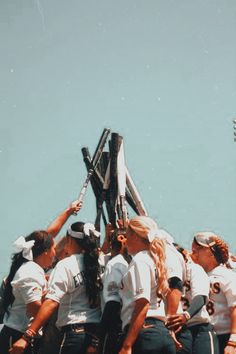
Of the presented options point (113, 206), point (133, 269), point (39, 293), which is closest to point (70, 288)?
point (39, 293)

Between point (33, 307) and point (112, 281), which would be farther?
point (33, 307)

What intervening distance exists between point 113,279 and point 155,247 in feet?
1.66

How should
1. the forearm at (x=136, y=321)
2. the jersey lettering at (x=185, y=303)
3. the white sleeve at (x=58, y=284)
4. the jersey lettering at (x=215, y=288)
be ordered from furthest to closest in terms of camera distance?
the jersey lettering at (x=215, y=288), the jersey lettering at (x=185, y=303), the white sleeve at (x=58, y=284), the forearm at (x=136, y=321)

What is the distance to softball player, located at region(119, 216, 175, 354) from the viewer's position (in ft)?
12.4

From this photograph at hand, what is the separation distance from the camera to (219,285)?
507 cm

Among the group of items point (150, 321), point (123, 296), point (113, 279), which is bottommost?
point (150, 321)

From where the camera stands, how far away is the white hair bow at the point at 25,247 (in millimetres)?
4910

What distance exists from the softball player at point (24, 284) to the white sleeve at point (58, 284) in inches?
14.1

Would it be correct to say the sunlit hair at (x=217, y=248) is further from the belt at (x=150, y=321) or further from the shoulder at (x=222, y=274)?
the belt at (x=150, y=321)

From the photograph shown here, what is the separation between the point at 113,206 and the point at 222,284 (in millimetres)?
3894

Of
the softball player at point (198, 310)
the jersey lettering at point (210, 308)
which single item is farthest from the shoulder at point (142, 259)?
the jersey lettering at point (210, 308)

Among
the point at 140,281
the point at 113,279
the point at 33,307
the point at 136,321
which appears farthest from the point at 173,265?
the point at 33,307

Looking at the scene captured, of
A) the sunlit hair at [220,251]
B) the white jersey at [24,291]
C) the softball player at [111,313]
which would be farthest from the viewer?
the sunlit hair at [220,251]

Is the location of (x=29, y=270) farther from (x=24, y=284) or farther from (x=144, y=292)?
(x=144, y=292)
